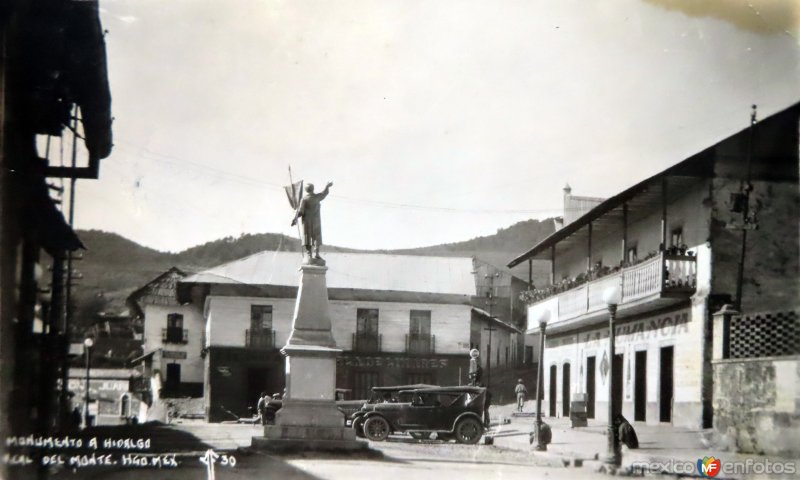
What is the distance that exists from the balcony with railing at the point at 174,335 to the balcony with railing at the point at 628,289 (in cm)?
795

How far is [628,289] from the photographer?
60.5ft

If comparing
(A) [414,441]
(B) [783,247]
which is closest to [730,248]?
(B) [783,247]

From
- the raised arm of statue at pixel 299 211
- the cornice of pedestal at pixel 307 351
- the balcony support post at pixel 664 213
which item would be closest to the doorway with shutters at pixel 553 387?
the balcony support post at pixel 664 213

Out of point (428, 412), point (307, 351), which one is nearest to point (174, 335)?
point (428, 412)

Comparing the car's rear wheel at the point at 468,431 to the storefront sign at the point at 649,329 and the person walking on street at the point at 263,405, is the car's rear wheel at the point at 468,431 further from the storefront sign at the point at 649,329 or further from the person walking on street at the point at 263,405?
the storefront sign at the point at 649,329

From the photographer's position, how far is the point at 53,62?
10023mm

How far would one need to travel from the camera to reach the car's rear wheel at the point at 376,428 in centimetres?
1764

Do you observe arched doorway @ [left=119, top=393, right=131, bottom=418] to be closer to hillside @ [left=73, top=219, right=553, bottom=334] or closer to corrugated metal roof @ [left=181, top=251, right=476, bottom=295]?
corrugated metal roof @ [left=181, top=251, right=476, bottom=295]

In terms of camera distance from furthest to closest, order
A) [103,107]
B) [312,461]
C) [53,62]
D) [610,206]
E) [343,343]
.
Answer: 1. [343,343]
2. [610,206]
3. [312,461]
4. [103,107]
5. [53,62]

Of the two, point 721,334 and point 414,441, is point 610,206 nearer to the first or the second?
point 721,334

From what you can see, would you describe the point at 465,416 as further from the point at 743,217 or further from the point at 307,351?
the point at 743,217

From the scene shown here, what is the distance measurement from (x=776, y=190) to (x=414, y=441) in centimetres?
839

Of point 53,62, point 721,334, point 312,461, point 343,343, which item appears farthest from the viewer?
point 343,343

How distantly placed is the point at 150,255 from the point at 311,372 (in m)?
3.49
